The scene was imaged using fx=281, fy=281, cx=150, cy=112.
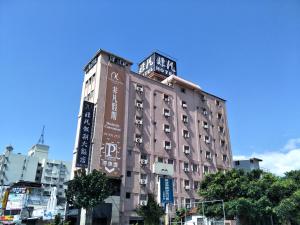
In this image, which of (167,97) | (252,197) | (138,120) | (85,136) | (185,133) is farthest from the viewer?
(167,97)

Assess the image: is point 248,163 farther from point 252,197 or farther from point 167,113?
point 252,197

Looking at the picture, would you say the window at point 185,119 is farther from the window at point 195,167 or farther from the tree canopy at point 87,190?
the tree canopy at point 87,190

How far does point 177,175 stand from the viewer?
47969 millimetres

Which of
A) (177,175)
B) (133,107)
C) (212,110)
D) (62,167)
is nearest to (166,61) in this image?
(212,110)

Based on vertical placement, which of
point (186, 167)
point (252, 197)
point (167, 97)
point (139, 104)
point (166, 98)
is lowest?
point (252, 197)

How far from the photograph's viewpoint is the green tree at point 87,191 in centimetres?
3281

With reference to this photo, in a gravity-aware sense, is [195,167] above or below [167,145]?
below

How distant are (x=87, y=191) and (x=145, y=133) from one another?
16.7 m

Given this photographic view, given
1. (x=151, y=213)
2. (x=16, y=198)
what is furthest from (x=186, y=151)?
(x=16, y=198)

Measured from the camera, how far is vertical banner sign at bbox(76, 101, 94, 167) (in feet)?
126

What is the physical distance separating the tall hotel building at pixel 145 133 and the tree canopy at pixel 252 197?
5907 mm

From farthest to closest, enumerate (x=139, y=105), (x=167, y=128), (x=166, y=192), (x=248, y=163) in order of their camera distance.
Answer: (x=248, y=163), (x=167, y=128), (x=139, y=105), (x=166, y=192)

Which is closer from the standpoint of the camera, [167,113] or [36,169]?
[167,113]

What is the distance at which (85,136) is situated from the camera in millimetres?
39812
